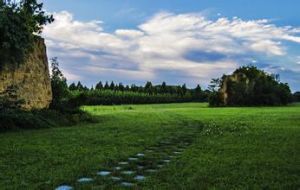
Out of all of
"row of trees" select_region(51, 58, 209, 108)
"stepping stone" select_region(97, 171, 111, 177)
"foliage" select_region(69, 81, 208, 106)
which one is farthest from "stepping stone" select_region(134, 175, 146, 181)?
"foliage" select_region(69, 81, 208, 106)

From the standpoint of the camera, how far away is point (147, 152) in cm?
1056

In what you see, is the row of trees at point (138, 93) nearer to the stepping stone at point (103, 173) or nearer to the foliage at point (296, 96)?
the foliage at point (296, 96)

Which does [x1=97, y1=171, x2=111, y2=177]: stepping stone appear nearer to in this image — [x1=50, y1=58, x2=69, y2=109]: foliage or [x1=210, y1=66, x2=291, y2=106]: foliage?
[x1=50, y1=58, x2=69, y2=109]: foliage

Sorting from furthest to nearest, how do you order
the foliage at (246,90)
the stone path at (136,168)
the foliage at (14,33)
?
the foliage at (246,90) → the foliage at (14,33) → the stone path at (136,168)

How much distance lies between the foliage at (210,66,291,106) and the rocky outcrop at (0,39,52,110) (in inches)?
1184

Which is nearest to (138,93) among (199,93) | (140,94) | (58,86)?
(140,94)

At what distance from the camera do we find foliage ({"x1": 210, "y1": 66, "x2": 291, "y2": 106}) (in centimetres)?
4906

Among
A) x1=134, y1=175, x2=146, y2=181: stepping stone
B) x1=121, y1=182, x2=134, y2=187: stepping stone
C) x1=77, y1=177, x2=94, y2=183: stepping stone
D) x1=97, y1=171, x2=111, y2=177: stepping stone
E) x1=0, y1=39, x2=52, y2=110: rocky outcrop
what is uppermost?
x1=0, y1=39, x2=52, y2=110: rocky outcrop

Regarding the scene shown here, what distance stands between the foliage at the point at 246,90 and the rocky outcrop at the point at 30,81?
30085mm

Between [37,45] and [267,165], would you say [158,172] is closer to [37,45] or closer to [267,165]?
[267,165]

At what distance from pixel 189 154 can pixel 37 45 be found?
13.2m

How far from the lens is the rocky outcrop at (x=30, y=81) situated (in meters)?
18.1

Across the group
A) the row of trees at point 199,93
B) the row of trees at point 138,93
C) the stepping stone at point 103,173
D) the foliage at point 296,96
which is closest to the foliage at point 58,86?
the row of trees at point 199,93

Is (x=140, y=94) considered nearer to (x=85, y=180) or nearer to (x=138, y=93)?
(x=138, y=93)
